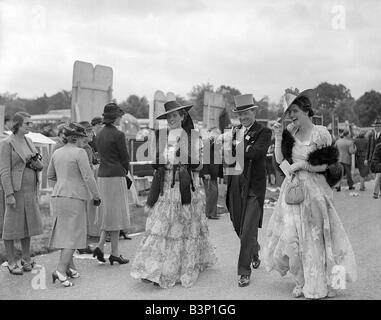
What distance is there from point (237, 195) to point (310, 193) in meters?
1.02

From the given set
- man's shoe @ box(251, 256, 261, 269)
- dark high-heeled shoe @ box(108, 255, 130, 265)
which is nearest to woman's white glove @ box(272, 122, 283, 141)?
man's shoe @ box(251, 256, 261, 269)

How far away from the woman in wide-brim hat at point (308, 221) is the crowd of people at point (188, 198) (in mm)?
10

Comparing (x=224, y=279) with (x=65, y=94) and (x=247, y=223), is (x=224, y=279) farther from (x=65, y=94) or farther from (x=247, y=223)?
(x=65, y=94)

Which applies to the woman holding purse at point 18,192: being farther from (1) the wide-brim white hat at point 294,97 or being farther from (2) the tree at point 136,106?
(2) the tree at point 136,106

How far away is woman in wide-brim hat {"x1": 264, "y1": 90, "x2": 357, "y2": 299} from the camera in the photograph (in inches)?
206

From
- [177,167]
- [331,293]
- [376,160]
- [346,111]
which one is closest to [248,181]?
[177,167]

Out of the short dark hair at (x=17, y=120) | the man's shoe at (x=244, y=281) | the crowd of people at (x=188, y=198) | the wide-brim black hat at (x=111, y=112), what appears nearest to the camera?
the crowd of people at (x=188, y=198)

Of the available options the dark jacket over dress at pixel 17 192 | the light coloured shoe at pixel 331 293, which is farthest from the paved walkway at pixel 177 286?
the dark jacket over dress at pixel 17 192

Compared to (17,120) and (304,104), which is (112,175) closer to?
(17,120)

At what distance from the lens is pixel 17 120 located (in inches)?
252

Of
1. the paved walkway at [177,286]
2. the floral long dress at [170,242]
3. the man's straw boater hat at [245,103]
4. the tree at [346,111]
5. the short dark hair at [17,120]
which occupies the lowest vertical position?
the paved walkway at [177,286]

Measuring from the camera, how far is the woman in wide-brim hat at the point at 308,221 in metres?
5.23

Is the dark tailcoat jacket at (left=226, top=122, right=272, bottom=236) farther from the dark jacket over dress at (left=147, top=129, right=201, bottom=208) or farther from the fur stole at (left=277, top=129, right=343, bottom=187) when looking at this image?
the fur stole at (left=277, top=129, right=343, bottom=187)

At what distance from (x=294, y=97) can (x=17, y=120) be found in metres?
3.26
